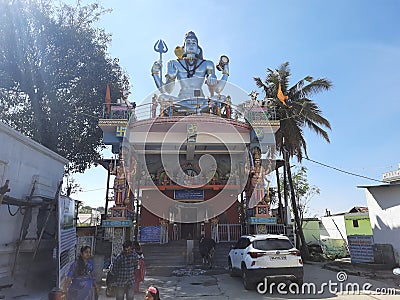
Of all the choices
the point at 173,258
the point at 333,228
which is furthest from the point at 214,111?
the point at 333,228

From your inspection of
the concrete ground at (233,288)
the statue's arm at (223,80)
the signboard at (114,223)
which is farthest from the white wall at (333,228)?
the signboard at (114,223)

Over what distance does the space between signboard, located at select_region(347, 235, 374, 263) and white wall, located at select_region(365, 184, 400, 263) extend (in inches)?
22.3

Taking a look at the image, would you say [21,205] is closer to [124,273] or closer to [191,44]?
[124,273]

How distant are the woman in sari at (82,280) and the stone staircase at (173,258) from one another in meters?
6.93

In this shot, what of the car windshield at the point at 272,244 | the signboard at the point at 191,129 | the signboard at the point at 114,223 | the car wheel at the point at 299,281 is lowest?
the car wheel at the point at 299,281

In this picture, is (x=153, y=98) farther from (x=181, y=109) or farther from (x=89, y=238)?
(x=89, y=238)

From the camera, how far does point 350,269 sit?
Result: 37.0 ft

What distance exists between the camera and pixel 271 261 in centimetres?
763

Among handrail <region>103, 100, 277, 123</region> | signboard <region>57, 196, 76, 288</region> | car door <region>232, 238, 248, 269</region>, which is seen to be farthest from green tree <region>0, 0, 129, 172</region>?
car door <region>232, 238, 248, 269</region>

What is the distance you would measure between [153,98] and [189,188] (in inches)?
230

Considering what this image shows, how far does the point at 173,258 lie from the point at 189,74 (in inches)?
378

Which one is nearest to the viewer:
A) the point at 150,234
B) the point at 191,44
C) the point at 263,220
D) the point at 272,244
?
the point at 272,244

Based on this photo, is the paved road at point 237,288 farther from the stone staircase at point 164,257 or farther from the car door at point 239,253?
the stone staircase at point 164,257

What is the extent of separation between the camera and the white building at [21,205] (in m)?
6.11
